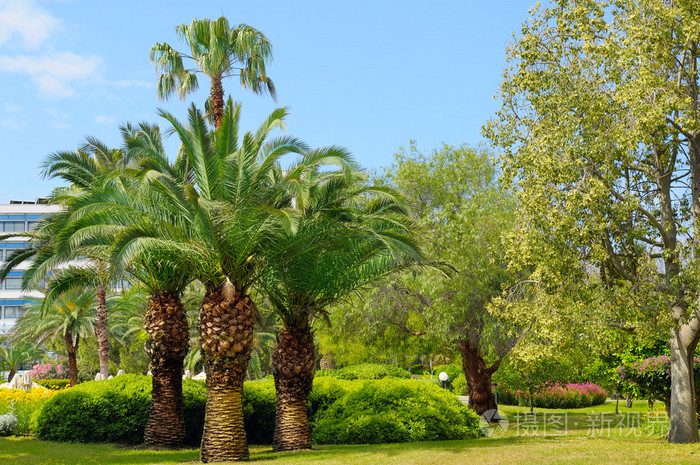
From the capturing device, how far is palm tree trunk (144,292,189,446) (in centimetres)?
1817

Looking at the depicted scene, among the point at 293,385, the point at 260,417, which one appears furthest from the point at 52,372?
the point at 293,385

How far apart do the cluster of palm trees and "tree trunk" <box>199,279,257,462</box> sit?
2 cm

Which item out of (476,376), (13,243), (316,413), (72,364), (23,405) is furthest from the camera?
(13,243)

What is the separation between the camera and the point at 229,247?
1472cm

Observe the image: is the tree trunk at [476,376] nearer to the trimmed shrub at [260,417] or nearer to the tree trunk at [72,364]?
the trimmed shrub at [260,417]

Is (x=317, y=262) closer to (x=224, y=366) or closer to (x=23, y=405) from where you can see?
(x=224, y=366)

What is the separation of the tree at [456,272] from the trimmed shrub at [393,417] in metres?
2.97

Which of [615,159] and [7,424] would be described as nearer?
[615,159]

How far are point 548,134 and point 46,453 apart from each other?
1417 cm

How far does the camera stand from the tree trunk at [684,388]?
643 inches

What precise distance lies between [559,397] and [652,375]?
17599mm

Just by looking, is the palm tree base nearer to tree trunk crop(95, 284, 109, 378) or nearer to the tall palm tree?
the tall palm tree

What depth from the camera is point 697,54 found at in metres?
16.1

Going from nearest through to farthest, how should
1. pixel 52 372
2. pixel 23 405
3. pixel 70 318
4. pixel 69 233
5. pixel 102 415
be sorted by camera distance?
pixel 69 233
pixel 102 415
pixel 23 405
pixel 70 318
pixel 52 372
